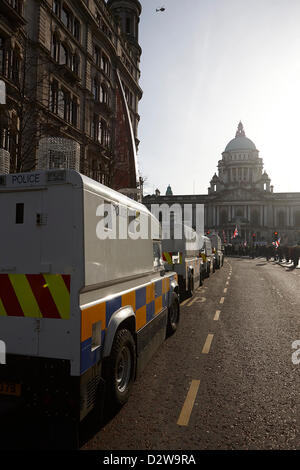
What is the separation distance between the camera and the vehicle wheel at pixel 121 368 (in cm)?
376

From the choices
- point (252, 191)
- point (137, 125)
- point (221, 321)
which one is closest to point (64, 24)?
point (137, 125)

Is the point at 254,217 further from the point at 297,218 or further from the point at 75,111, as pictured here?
the point at 75,111

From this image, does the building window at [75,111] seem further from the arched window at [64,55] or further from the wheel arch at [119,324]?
the wheel arch at [119,324]

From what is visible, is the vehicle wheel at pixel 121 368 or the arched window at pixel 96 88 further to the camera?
the arched window at pixel 96 88

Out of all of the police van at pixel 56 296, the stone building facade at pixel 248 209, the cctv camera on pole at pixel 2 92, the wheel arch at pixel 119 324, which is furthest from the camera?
the stone building facade at pixel 248 209

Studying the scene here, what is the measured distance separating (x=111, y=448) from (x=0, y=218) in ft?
8.65

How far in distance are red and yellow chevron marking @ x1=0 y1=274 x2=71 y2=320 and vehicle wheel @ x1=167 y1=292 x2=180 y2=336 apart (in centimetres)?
418

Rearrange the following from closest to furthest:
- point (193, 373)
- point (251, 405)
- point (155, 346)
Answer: point (251, 405) → point (193, 373) → point (155, 346)

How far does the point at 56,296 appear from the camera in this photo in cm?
324

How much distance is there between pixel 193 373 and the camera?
5246mm

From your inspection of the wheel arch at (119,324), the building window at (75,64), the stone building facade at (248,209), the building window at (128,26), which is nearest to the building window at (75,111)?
the building window at (75,64)

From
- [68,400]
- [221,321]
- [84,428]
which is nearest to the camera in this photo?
[68,400]

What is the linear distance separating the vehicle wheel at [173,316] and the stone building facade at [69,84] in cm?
755

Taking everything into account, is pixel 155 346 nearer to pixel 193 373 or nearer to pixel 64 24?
pixel 193 373
